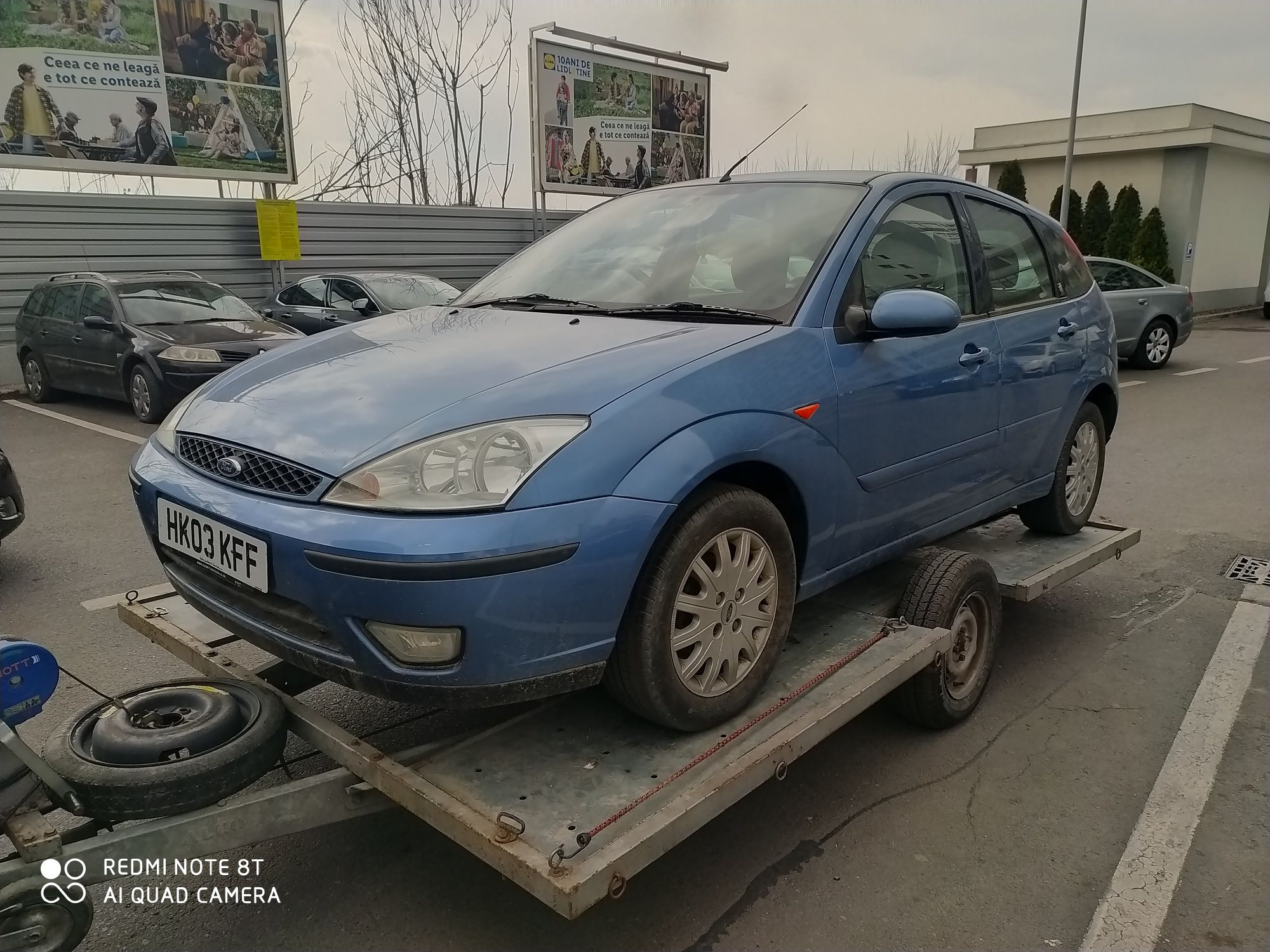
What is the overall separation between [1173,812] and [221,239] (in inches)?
576

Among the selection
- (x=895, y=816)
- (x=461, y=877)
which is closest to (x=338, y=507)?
(x=461, y=877)

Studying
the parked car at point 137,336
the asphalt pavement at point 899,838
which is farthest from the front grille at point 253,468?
the parked car at point 137,336

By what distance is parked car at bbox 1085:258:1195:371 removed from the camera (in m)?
12.7

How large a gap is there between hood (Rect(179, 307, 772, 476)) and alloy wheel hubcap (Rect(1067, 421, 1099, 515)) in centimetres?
238

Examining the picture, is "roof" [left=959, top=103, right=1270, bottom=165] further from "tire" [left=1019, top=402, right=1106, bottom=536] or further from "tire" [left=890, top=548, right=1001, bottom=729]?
"tire" [left=890, top=548, right=1001, bottom=729]

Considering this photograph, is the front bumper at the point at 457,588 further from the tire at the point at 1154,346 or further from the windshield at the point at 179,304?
the tire at the point at 1154,346

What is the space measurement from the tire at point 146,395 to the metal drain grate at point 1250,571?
27.8 feet

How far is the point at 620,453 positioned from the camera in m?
2.22

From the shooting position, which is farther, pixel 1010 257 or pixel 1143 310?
pixel 1143 310

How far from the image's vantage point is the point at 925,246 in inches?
137

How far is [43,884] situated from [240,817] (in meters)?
0.37

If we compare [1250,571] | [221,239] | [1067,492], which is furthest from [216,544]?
[221,239]

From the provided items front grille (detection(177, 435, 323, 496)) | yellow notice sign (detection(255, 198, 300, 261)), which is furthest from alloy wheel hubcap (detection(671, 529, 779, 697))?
yellow notice sign (detection(255, 198, 300, 261))

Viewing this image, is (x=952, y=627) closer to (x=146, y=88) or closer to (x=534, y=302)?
(x=534, y=302)
